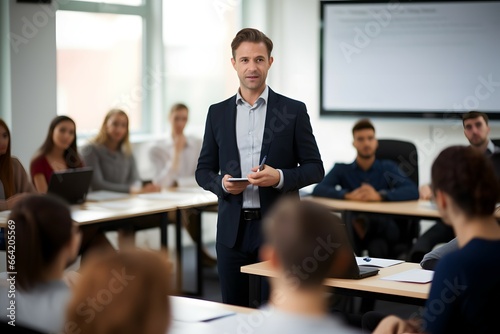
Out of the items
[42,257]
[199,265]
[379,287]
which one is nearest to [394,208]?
[199,265]

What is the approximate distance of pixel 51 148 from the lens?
567cm

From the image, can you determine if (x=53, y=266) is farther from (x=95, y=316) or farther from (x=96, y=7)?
(x=96, y=7)

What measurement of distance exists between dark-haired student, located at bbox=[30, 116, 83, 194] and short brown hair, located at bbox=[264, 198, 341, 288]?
3889 millimetres

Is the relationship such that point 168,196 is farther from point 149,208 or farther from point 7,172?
point 7,172

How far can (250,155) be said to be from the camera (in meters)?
3.68

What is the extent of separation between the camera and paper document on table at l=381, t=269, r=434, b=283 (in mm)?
3239

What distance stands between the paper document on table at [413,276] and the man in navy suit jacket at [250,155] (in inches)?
24.1

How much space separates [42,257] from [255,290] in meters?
1.43

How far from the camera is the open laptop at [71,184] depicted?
512 centimetres

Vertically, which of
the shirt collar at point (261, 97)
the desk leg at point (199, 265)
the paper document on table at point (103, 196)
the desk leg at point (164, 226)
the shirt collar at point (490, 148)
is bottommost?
the desk leg at point (199, 265)

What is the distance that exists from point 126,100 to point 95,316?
584 cm

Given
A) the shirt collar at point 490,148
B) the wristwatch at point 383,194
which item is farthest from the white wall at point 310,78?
the shirt collar at point 490,148

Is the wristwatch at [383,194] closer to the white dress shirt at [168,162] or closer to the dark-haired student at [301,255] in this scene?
the white dress shirt at [168,162]

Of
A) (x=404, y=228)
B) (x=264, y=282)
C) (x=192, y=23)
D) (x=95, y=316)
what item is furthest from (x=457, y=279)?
(x=192, y=23)
